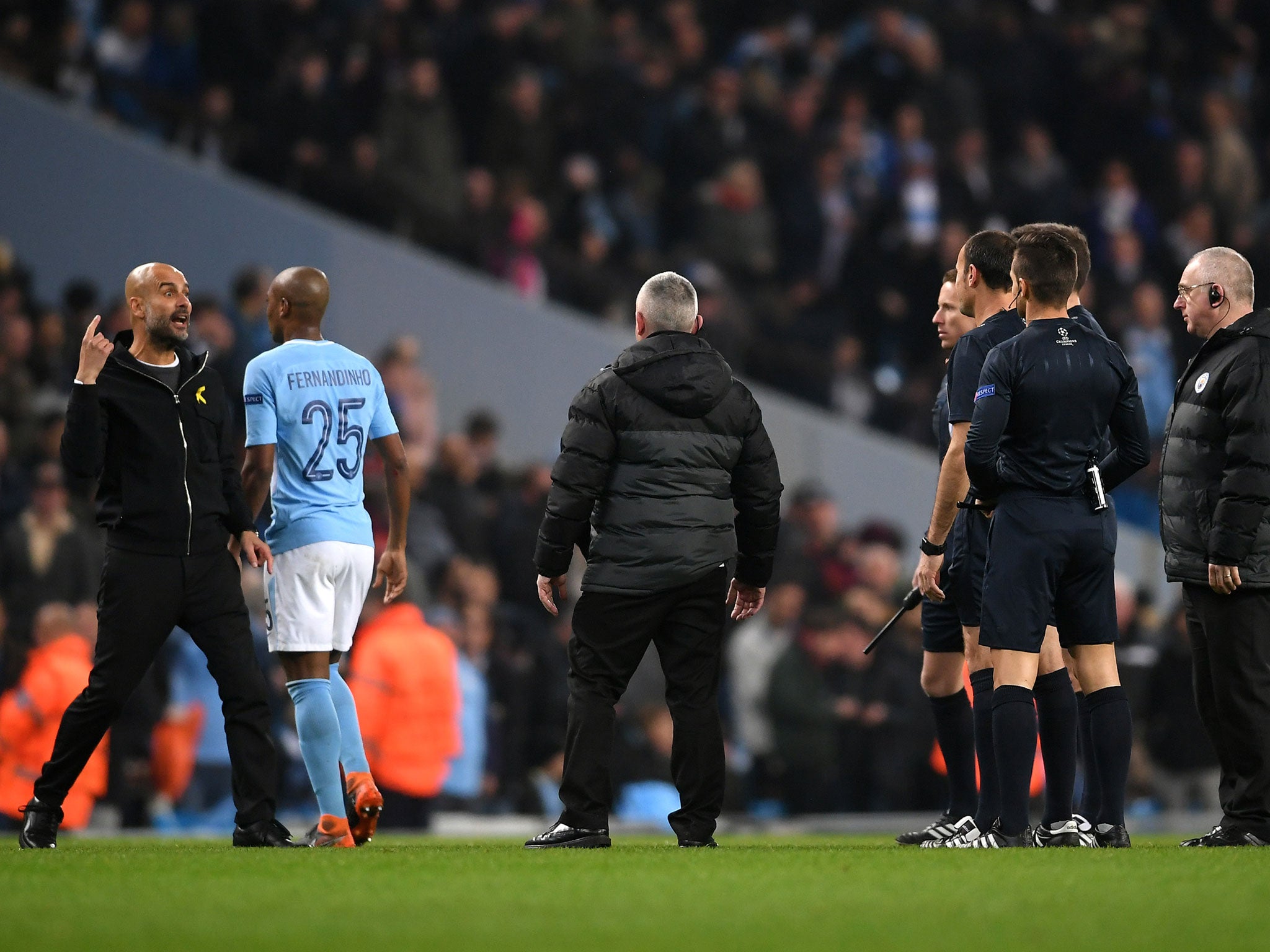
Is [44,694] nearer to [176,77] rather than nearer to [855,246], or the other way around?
[176,77]

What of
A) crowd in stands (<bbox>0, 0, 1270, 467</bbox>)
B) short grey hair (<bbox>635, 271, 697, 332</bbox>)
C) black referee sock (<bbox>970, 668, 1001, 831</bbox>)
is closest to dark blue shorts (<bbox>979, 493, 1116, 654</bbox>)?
black referee sock (<bbox>970, 668, 1001, 831</bbox>)

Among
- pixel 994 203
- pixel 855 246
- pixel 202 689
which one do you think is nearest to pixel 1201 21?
pixel 994 203

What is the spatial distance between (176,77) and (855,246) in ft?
21.1

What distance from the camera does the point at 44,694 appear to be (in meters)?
11.3

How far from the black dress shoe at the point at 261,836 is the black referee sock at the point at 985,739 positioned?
260 cm

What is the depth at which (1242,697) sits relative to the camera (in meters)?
7.29

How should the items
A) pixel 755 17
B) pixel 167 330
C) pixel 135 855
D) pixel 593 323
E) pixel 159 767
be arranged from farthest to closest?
1. pixel 755 17
2. pixel 593 323
3. pixel 159 767
4. pixel 167 330
5. pixel 135 855

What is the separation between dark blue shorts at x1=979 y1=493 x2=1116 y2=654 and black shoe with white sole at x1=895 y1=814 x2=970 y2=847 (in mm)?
969

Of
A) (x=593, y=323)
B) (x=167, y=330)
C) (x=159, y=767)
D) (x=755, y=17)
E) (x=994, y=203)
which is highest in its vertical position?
(x=755, y=17)

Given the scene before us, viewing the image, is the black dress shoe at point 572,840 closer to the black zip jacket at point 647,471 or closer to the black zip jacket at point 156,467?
the black zip jacket at point 647,471

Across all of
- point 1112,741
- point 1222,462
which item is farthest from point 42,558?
point 1222,462

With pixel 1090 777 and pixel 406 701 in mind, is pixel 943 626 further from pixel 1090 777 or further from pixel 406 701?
pixel 406 701

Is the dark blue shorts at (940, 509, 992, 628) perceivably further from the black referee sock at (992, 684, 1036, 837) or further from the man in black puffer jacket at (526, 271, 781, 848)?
the man in black puffer jacket at (526, 271, 781, 848)

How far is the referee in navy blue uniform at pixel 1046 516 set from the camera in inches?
277
